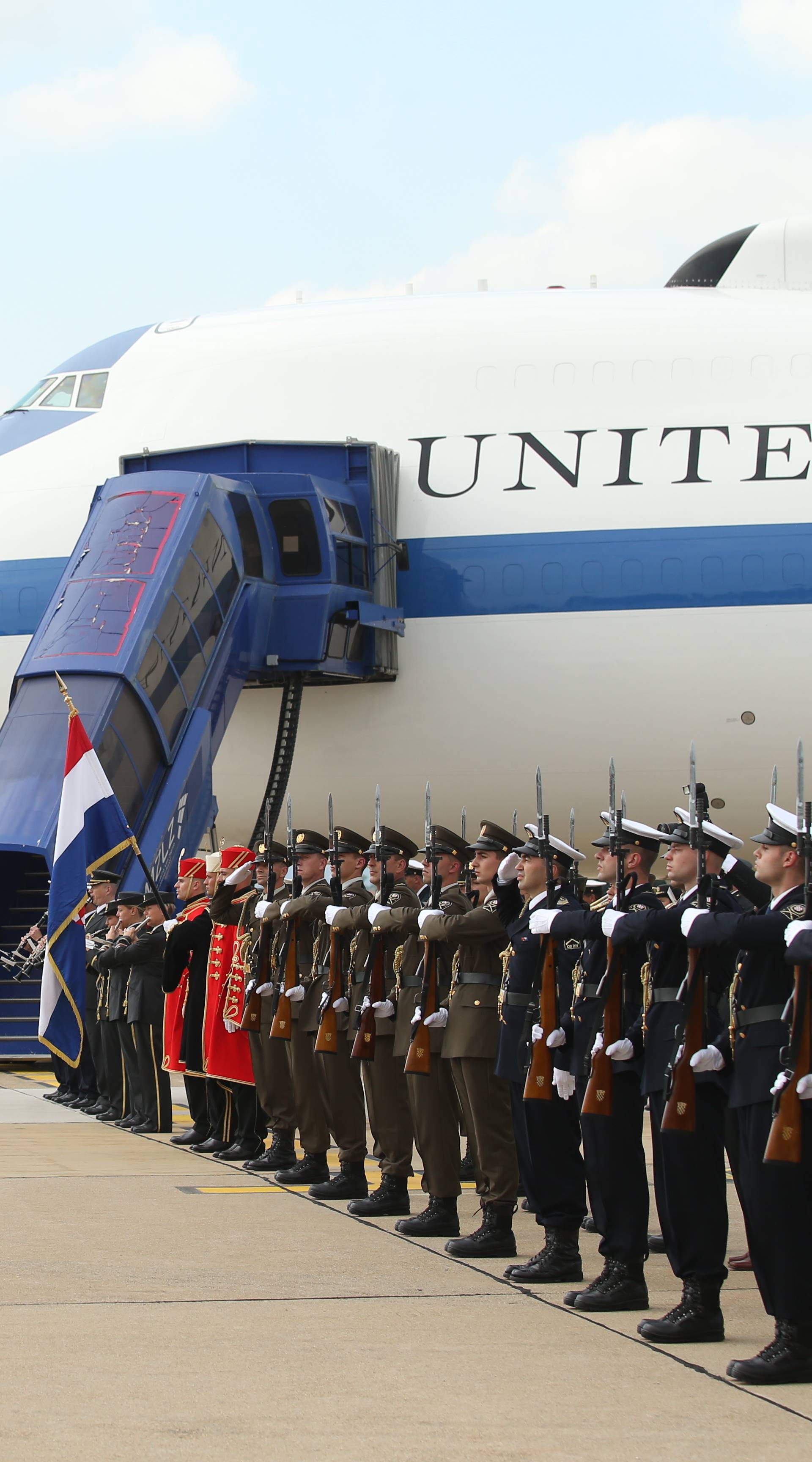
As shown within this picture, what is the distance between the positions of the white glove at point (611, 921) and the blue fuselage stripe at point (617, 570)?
11158mm

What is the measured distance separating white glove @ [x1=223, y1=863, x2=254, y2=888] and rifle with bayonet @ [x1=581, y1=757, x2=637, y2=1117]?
439 cm

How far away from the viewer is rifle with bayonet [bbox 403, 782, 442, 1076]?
7.99 meters

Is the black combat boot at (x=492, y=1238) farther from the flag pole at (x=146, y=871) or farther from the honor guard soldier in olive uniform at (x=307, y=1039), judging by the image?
the flag pole at (x=146, y=871)

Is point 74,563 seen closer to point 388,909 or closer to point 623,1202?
point 388,909

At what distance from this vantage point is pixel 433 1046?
8.06 metres

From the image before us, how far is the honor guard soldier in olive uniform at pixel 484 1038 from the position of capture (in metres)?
7.44

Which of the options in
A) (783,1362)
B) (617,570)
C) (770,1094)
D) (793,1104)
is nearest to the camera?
(783,1362)

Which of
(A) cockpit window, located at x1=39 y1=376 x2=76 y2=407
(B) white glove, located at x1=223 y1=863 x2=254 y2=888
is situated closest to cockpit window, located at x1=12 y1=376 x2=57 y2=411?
(A) cockpit window, located at x1=39 y1=376 x2=76 y2=407

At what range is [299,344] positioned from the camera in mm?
18062

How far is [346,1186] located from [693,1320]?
3402 millimetres

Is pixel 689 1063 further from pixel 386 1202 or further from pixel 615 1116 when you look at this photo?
pixel 386 1202

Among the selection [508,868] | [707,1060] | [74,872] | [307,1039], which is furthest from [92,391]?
[707,1060]

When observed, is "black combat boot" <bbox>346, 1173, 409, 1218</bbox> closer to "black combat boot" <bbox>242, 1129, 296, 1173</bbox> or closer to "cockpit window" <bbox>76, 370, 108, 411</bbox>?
"black combat boot" <bbox>242, 1129, 296, 1173</bbox>

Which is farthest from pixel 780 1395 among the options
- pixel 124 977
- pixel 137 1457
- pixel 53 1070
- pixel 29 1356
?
pixel 53 1070
